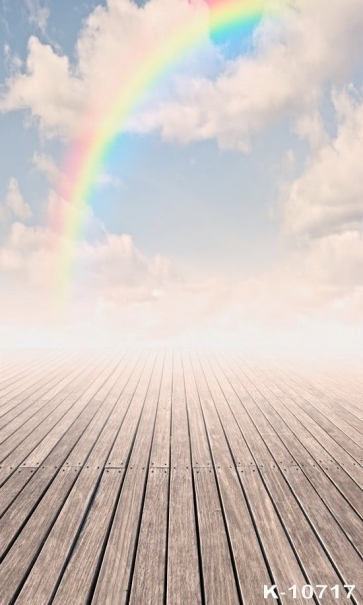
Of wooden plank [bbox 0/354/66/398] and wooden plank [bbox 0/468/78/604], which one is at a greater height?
wooden plank [bbox 0/354/66/398]

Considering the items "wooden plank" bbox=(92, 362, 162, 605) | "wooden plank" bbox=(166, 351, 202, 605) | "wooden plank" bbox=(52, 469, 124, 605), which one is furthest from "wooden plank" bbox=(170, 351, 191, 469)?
"wooden plank" bbox=(52, 469, 124, 605)

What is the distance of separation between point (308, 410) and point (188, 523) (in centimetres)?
342

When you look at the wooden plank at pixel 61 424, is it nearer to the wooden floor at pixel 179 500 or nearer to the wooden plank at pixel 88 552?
the wooden floor at pixel 179 500

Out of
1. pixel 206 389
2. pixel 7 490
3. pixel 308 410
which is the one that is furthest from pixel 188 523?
pixel 206 389

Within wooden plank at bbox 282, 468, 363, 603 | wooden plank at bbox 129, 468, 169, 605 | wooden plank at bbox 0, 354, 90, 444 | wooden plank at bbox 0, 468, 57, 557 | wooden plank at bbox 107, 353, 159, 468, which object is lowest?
wooden plank at bbox 282, 468, 363, 603

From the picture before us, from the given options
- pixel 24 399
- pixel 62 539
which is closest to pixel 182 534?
pixel 62 539

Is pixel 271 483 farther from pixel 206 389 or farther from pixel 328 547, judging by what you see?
pixel 206 389

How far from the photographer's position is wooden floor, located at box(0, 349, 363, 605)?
178 cm

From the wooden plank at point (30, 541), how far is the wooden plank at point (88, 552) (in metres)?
0.18

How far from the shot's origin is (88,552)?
1986mm

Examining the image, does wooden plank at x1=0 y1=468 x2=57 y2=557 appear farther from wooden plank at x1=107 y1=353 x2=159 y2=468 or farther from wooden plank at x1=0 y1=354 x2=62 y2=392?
wooden plank at x1=0 y1=354 x2=62 y2=392

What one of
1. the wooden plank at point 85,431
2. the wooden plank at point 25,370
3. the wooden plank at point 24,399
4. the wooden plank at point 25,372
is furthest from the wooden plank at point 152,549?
the wooden plank at point 25,370

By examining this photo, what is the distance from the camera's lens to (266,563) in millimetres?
1910

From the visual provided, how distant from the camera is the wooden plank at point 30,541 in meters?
1.76
